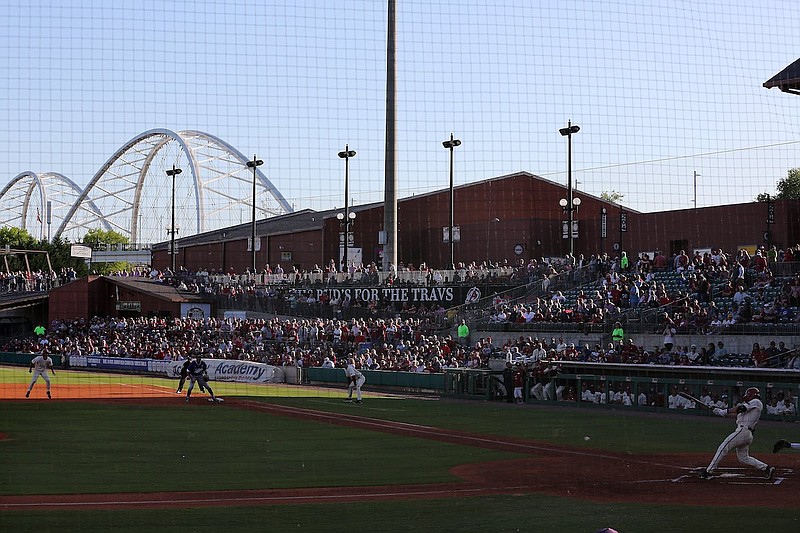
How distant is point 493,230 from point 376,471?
36.7m

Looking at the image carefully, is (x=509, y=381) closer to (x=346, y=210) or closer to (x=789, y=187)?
(x=346, y=210)

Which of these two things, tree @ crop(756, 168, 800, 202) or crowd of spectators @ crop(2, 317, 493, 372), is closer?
crowd of spectators @ crop(2, 317, 493, 372)

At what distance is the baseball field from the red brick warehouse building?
837 inches

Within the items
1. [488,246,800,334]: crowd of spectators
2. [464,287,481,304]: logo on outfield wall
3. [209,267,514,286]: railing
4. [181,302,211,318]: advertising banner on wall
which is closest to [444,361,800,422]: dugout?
[488,246,800,334]: crowd of spectators

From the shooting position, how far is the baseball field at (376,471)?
10.8 metres

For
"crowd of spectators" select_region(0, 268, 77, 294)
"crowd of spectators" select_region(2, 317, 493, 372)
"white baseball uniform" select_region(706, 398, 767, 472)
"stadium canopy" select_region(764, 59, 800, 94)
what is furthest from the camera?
"crowd of spectators" select_region(0, 268, 77, 294)

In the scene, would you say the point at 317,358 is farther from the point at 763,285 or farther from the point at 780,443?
the point at 780,443

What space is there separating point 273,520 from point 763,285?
21.5 metres

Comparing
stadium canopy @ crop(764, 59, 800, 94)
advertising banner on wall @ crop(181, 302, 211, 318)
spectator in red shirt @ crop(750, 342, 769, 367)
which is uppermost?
stadium canopy @ crop(764, 59, 800, 94)

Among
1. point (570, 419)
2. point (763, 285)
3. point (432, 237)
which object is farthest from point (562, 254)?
point (570, 419)

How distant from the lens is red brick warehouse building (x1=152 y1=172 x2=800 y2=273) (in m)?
44.0

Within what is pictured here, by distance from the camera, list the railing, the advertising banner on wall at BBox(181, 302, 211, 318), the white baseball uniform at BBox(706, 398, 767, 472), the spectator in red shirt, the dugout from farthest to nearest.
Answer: the advertising banner on wall at BBox(181, 302, 211, 318) < the railing < the spectator in red shirt < the dugout < the white baseball uniform at BBox(706, 398, 767, 472)

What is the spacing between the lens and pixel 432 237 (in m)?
54.6

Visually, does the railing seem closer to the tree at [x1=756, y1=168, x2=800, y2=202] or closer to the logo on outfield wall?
the logo on outfield wall
